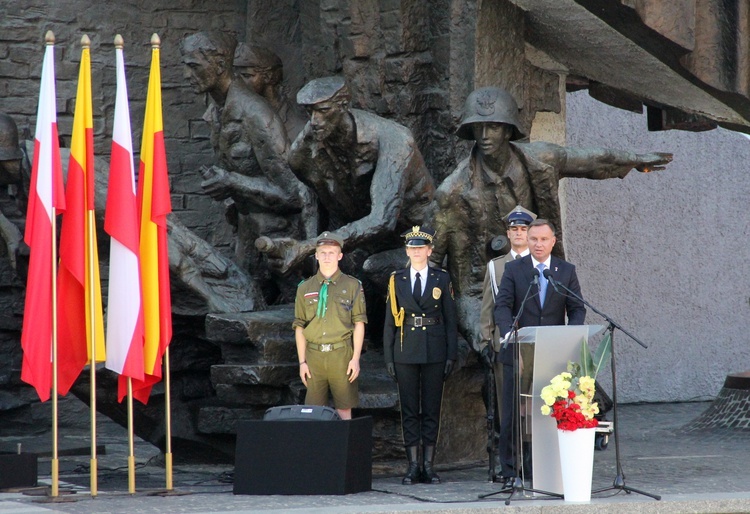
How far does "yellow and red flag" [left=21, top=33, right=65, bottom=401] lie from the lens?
7.80 metres

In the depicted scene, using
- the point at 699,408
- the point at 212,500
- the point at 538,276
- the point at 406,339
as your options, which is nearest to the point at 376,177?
the point at 406,339

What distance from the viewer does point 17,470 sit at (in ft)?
26.3

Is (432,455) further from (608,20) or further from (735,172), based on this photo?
(735,172)

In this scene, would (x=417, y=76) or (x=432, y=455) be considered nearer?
(x=432, y=455)

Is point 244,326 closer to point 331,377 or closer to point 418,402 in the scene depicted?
point 331,377

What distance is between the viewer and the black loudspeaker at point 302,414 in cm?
776

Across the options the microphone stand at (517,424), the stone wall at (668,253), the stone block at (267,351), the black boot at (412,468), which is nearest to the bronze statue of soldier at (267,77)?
the stone block at (267,351)

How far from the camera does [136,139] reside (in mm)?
12023

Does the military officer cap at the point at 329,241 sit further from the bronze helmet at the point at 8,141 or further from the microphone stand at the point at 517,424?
the bronze helmet at the point at 8,141

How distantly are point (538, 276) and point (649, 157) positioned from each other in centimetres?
271

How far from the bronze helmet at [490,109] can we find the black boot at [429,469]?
199 cm

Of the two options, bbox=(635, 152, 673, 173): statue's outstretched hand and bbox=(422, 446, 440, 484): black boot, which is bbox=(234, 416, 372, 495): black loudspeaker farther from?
bbox=(635, 152, 673, 173): statue's outstretched hand

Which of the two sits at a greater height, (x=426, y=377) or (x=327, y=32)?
(x=327, y=32)

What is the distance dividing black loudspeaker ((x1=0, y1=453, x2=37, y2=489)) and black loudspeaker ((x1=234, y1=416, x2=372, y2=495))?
122cm
